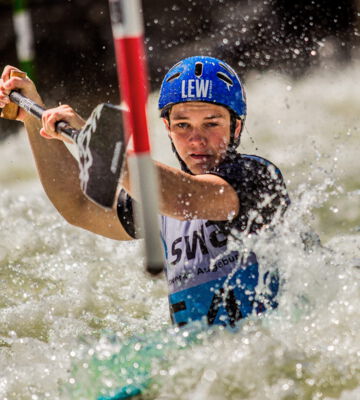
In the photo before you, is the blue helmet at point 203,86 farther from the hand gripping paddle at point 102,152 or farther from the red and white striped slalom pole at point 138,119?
the red and white striped slalom pole at point 138,119

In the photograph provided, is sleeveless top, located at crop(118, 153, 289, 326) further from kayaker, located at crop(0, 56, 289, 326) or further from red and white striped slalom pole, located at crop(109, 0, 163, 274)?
red and white striped slalom pole, located at crop(109, 0, 163, 274)

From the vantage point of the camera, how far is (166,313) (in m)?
4.27

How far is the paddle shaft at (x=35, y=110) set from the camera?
2515 mm

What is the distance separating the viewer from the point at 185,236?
123 inches

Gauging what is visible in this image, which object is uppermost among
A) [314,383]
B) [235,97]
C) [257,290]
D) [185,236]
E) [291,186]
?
[235,97]

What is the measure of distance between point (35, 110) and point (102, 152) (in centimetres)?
75

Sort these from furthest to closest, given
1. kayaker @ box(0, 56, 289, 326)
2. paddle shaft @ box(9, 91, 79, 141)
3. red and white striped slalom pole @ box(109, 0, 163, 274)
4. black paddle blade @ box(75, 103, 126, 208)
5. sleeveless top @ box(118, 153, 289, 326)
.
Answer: sleeveless top @ box(118, 153, 289, 326) < kayaker @ box(0, 56, 289, 326) < paddle shaft @ box(9, 91, 79, 141) < black paddle blade @ box(75, 103, 126, 208) < red and white striped slalom pole @ box(109, 0, 163, 274)

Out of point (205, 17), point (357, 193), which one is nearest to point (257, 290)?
point (357, 193)

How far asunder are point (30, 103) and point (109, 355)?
110cm

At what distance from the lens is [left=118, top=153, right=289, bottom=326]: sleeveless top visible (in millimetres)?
2934

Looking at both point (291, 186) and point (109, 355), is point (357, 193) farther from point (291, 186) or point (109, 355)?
point (109, 355)

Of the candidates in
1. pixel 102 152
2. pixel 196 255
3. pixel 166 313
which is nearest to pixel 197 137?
pixel 196 255

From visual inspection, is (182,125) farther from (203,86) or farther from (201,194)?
(201,194)

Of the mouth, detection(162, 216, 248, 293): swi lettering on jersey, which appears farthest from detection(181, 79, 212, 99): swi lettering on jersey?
detection(162, 216, 248, 293): swi lettering on jersey
